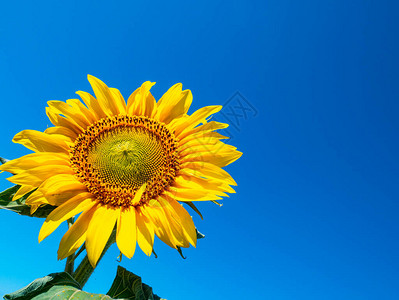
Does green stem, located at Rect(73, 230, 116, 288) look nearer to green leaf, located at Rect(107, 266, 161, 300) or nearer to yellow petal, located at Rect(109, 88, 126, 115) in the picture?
green leaf, located at Rect(107, 266, 161, 300)

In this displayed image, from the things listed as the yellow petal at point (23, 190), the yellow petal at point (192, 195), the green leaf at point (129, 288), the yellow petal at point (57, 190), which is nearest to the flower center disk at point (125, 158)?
the yellow petal at point (57, 190)

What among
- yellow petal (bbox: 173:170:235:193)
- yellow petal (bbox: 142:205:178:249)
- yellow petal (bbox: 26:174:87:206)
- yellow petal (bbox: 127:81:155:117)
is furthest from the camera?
yellow petal (bbox: 127:81:155:117)

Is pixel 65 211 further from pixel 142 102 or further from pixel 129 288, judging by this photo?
pixel 142 102

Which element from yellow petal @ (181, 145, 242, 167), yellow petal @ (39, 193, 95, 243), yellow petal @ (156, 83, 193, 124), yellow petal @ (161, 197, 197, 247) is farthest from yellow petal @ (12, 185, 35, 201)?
yellow petal @ (181, 145, 242, 167)

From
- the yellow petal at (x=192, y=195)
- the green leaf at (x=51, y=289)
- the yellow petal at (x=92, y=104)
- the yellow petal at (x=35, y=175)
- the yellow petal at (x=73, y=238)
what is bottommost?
the green leaf at (x=51, y=289)

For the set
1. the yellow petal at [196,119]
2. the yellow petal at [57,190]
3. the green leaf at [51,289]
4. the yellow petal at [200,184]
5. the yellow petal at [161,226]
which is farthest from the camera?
the yellow petal at [196,119]

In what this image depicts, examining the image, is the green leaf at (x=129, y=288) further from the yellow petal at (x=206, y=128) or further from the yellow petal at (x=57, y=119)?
the yellow petal at (x=57, y=119)

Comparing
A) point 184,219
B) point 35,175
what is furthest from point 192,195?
point 35,175
